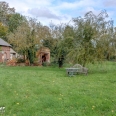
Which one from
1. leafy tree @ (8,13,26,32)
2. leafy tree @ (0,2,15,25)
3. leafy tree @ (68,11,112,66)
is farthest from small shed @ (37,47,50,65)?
leafy tree @ (0,2,15,25)

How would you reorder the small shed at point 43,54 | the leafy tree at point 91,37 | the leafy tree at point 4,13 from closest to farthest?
the leafy tree at point 91,37 < the small shed at point 43,54 < the leafy tree at point 4,13

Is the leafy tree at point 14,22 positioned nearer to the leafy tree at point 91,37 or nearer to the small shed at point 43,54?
the small shed at point 43,54

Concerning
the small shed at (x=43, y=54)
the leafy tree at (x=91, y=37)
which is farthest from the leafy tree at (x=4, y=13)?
the leafy tree at (x=91, y=37)

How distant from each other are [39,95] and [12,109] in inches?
68.0

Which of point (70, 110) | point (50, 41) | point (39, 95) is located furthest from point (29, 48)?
point (70, 110)

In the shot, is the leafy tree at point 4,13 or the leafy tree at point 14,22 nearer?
the leafy tree at point 14,22

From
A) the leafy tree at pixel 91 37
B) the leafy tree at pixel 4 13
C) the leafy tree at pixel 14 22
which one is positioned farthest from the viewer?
the leafy tree at pixel 4 13

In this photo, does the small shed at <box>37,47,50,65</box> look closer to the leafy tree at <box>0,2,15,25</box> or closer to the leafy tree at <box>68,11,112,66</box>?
the leafy tree at <box>68,11,112,66</box>

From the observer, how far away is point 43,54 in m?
31.3

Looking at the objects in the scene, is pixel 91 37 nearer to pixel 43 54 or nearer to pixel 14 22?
pixel 43 54

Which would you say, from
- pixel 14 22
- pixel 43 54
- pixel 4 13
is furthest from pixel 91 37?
pixel 4 13

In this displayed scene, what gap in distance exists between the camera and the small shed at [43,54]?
29.9 m

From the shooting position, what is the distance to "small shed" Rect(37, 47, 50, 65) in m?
29.9

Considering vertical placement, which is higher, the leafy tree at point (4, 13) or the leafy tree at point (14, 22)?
the leafy tree at point (4, 13)
